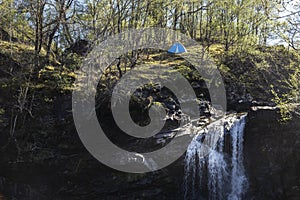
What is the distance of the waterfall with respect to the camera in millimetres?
12531

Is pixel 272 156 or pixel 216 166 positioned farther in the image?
pixel 216 166

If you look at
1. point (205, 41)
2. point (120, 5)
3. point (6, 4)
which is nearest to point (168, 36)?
point (205, 41)

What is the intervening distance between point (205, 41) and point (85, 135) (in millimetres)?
13909

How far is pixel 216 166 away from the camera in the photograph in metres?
12.8

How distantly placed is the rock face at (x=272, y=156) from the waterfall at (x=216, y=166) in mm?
388

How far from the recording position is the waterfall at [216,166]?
41.1 feet

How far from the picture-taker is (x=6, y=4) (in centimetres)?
1617

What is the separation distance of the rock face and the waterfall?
388mm

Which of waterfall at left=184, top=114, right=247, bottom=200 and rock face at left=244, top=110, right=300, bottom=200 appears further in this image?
waterfall at left=184, top=114, right=247, bottom=200

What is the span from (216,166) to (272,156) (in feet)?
7.34

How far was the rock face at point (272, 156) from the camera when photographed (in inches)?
464

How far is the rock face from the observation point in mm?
11773

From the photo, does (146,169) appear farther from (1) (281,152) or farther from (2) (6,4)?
(2) (6,4)

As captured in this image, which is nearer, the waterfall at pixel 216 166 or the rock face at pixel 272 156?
the rock face at pixel 272 156
